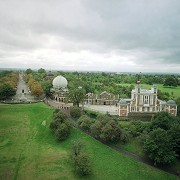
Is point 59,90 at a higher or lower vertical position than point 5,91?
lower

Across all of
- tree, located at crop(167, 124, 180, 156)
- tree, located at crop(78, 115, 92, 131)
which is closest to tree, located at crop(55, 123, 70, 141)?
tree, located at crop(78, 115, 92, 131)

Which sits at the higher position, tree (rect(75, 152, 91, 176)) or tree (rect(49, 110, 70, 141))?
tree (rect(49, 110, 70, 141))

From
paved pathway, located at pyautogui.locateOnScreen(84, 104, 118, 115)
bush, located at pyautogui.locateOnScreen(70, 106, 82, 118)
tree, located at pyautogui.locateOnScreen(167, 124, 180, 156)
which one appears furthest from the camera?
paved pathway, located at pyautogui.locateOnScreen(84, 104, 118, 115)

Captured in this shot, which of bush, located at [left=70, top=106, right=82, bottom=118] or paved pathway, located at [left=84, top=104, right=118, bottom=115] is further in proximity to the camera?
paved pathway, located at [left=84, top=104, right=118, bottom=115]

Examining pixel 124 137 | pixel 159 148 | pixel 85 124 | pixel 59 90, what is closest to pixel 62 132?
pixel 85 124

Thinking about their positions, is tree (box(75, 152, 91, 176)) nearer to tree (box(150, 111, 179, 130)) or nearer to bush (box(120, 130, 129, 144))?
bush (box(120, 130, 129, 144))

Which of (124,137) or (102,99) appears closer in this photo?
(124,137)

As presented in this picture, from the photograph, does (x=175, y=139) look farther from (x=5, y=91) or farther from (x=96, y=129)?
(x=5, y=91)
